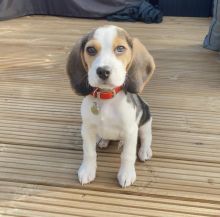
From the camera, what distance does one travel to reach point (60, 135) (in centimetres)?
223

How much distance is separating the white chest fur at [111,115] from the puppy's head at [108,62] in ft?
0.19

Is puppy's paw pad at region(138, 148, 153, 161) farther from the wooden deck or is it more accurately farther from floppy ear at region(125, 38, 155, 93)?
floppy ear at region(125, 38, 155, 93)

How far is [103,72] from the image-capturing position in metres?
1.57

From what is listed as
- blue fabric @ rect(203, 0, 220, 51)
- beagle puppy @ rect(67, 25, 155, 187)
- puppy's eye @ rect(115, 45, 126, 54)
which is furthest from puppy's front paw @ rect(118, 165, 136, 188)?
blue fabric @ rect(203, 0, 220, 51)

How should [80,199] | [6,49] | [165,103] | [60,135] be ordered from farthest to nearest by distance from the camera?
[6,49]
[165,103]
[60,135]
[80,199]

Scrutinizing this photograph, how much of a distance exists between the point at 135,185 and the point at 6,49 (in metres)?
2.24

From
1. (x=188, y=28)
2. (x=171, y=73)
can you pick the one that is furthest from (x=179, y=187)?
(x=188, y=28)

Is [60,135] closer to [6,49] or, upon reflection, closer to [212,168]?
[212,168]

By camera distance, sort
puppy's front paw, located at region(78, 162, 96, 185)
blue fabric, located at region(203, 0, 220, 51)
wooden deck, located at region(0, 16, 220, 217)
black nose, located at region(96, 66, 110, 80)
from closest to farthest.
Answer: black nose, located at region(96, 66, 110, 80) → wooden deck, located at region(0, 16, 220, 217) → puppy's front paw, located at region(78, 162, 96, 185) → blue fabric, located at region(203, 0, 220, 51)

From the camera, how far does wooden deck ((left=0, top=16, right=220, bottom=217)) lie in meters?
1.72

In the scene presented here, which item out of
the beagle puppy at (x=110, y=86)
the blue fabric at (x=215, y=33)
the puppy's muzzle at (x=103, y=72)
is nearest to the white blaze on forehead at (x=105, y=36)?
the beagle puppy at (x=110, y=86)

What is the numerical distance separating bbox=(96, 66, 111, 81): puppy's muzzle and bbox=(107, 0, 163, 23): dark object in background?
3197mm

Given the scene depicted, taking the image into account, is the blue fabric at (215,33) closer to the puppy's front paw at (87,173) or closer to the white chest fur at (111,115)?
the white chest fur at (111,115)

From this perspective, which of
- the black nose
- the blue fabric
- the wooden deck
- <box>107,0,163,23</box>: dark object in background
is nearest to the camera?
the black nose
